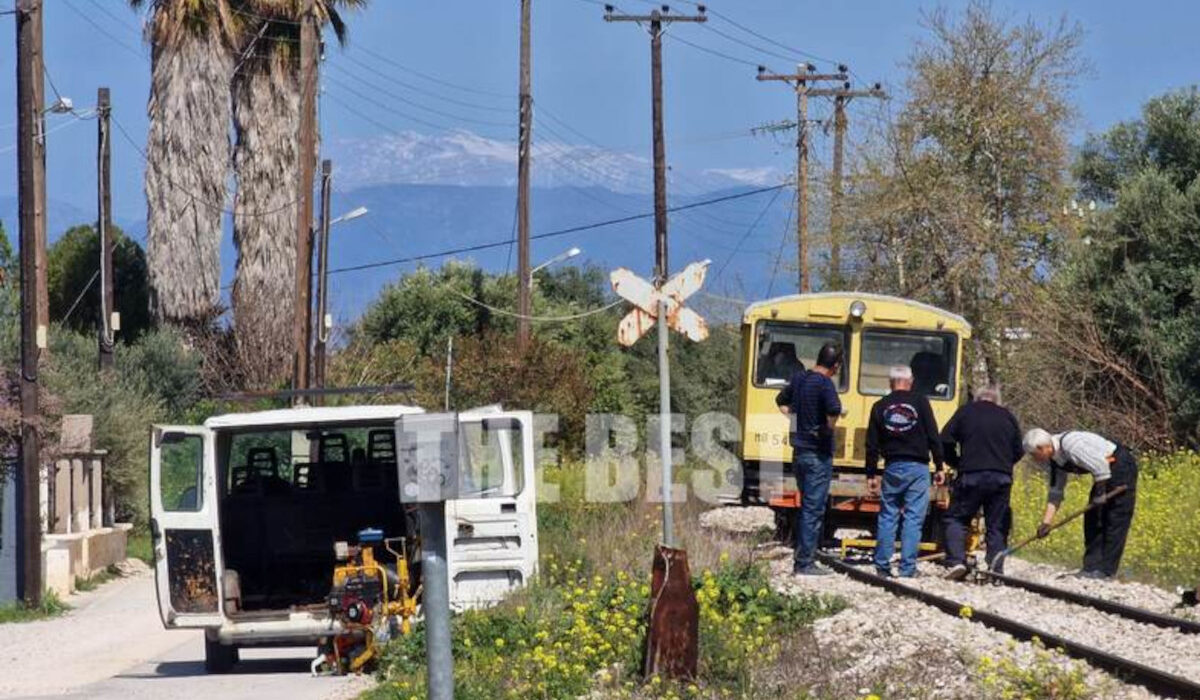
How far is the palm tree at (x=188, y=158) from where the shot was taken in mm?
40312

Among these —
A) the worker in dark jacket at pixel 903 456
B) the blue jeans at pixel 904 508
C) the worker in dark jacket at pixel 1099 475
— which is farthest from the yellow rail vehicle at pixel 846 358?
the worker in dark jacket at pixel 903 456

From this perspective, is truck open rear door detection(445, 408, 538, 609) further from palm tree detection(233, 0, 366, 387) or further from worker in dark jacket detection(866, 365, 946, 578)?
palm tree detection(233, 0, 366, 387)

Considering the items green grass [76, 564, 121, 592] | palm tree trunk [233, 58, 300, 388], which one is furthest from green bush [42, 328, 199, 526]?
palm tree trunk [233, 58, 300, 388]

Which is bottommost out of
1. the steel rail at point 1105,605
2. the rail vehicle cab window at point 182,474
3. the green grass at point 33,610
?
the green grass at point 33,610

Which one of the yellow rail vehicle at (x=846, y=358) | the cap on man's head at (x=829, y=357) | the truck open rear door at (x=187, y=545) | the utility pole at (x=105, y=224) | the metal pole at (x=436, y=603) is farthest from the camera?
the utility pole at (x=105, y=224)

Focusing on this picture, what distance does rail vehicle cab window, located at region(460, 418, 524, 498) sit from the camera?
1528 cm

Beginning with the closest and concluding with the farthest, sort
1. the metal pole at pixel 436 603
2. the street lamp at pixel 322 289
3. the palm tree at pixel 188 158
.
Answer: the metal pole at pixel 436 603 → the palm tree at pixel 188 158 → the street lamp at pixel 322 289

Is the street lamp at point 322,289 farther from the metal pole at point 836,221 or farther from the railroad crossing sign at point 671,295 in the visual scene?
the railroad crossing sign at point 671,295

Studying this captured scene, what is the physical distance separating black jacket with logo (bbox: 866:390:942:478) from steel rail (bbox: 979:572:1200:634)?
1220 millimetres

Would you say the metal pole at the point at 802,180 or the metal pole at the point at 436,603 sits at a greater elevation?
the metal pole at the point at 802,180

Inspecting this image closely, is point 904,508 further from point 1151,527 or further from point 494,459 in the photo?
point 1151,527

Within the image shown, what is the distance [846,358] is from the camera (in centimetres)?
2153

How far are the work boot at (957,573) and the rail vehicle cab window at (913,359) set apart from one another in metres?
4.30

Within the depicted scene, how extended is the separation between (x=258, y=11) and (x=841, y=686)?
3330 centimetres
